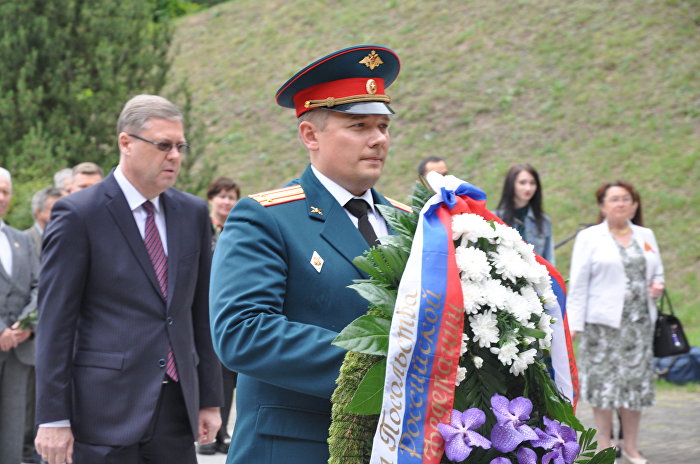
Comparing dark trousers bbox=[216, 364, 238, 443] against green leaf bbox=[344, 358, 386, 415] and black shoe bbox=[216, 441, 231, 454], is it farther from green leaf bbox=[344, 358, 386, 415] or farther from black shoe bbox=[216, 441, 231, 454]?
green leaf bbox=[344, 358, 386, 415]

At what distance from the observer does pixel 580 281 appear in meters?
8.05

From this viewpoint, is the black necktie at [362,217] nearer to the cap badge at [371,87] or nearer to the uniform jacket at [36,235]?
the cap badge at [371,87]

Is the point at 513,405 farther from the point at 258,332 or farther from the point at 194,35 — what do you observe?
the point at 194,35

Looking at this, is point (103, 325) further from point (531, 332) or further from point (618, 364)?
point (618, 364)

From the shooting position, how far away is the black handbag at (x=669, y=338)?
8047mm

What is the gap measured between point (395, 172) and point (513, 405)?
18.8 meters

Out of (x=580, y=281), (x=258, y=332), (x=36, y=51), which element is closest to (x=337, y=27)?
(x=36, y=51)

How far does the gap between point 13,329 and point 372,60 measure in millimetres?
4516

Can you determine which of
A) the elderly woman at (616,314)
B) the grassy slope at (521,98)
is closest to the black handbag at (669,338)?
the elderly woman at (616,314)

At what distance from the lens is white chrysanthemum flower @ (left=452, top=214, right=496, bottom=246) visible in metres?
2.37

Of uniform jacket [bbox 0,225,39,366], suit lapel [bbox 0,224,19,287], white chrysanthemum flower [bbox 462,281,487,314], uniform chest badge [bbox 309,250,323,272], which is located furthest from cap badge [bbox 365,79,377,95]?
suit lapel [bbox 0,224,19,287]

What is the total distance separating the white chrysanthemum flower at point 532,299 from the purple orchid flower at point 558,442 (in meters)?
0.26

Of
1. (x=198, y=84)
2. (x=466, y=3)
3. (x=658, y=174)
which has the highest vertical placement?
(x=466, y=3)

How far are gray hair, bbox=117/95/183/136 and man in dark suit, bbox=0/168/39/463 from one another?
256cm
